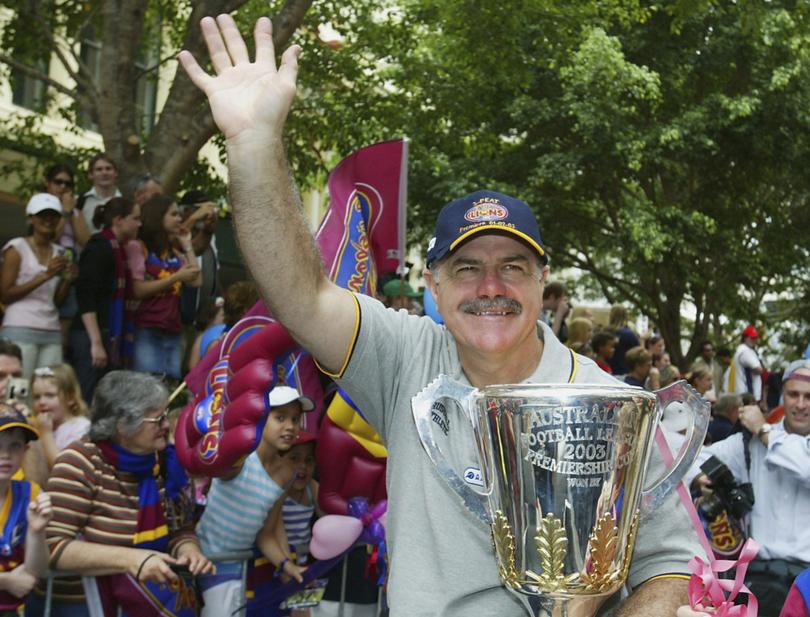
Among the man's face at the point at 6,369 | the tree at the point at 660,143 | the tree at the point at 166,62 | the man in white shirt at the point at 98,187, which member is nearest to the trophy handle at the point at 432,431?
the man's face at the point at 6,369

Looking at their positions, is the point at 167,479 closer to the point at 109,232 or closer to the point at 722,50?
the point at 109,232

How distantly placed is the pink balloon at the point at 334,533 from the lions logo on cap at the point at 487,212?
97.0 inches

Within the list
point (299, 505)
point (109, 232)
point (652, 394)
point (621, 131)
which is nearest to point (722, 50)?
point (621, 131)

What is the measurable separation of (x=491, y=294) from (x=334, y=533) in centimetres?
243

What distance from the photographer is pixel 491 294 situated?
2523mm

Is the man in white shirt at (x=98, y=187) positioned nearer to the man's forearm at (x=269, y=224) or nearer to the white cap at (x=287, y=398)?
the white cap at (x=287, y=398)

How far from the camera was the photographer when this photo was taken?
5793mm

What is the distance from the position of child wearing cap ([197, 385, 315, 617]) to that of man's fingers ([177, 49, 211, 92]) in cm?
240

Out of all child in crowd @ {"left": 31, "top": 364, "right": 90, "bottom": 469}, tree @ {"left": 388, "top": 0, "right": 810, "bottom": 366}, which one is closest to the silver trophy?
child in crowd @ {"left": 31, "top": 364, "right": 90, "bottom": 469}

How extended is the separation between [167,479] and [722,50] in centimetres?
1539

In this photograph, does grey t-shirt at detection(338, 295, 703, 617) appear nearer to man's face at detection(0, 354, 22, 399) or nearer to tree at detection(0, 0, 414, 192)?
man's face at detection(0, 354, 22, 399)

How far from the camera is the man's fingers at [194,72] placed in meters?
2.39

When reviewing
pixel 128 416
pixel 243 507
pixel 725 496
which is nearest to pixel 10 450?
pixel 128 416

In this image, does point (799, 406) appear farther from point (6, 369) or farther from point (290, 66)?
point (290, 66)
